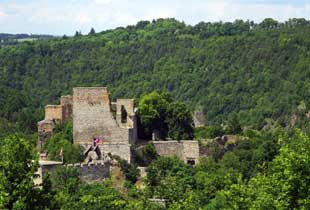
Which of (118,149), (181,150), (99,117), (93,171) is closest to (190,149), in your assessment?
(181,150)

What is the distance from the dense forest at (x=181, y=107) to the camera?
2348 cm

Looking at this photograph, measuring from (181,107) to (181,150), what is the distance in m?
2.12

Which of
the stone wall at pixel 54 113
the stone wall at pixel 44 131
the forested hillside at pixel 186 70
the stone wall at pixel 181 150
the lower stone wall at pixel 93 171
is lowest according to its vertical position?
the lower stone wall at pixel 93 171

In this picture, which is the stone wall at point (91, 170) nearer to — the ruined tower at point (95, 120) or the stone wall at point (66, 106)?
the ruined tower at point (95, 120)

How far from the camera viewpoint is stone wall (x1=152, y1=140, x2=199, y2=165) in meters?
41.5

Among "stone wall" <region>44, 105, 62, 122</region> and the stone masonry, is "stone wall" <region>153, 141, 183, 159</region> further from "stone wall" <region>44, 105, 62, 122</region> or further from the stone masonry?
"stone wall" <region>44, 105, 62, 122</region>

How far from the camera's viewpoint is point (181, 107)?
141 feet

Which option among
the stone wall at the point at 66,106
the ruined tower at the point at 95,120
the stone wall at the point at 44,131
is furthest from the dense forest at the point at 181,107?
the stone wall at the point at 66,106

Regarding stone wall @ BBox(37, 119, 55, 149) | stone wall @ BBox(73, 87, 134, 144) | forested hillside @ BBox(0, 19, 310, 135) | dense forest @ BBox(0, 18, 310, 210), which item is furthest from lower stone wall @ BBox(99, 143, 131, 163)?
forested hillside @ BBox(0, 19, 310, 135)

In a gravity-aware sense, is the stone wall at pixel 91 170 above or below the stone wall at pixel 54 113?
below

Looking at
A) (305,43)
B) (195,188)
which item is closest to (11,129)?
(195,188)

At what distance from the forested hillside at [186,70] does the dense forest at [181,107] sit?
0.13 m

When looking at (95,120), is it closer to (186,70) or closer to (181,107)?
(181,107)

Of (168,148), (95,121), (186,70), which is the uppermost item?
(186,70)
